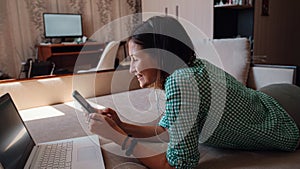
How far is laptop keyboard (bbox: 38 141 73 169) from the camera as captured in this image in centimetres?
74

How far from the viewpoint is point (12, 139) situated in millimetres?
720

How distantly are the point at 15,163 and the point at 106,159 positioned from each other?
28 cm

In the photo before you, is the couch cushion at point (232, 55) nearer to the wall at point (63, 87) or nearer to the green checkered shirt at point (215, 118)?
the wall at point (63, 87)

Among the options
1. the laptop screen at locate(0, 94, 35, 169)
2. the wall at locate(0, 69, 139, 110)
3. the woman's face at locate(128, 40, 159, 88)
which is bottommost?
the wall at locate(0, 69, 139, 110)

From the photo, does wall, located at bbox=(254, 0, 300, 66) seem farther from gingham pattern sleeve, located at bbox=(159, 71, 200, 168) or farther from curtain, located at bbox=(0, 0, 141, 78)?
gingham pattern sleeve, located at bbox=(159, 71, 200, 168)

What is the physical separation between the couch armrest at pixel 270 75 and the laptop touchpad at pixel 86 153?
4.84 ft

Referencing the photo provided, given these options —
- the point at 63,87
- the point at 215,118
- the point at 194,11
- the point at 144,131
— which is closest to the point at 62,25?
the point at 194,11

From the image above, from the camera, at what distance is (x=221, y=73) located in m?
0.83

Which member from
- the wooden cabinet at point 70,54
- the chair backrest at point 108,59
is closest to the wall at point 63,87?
the chair backrest at point 108,59

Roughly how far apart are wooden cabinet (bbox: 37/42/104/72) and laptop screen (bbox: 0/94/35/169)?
3033 mm

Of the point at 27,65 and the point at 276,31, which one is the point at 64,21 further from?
the point at 276,31

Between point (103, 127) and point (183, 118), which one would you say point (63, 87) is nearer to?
point (103, 127)

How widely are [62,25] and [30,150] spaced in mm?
3474

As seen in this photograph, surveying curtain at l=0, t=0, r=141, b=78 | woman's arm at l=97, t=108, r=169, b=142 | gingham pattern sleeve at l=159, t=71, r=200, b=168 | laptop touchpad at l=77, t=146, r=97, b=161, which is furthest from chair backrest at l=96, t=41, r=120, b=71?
gingham pattern sleeve at l=159, t=71, r=200, b=168
